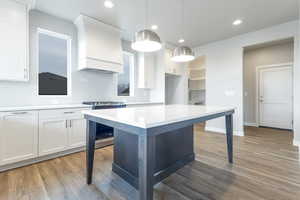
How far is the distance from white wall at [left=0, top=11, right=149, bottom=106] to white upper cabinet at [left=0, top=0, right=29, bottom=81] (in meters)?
Result: 0.29

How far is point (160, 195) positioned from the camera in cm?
162

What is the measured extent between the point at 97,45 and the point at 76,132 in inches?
73.9

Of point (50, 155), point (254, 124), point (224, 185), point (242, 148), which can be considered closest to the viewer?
point (224, 185)

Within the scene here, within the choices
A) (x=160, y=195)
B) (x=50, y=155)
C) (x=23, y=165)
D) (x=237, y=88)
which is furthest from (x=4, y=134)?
(x=237, y=88)

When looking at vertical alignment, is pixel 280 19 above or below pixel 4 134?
above

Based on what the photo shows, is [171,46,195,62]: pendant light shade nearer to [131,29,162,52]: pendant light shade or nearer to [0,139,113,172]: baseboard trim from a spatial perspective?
[131,29,162,52]: pendant light shade

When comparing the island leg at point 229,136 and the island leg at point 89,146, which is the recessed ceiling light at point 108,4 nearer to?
the island leg at point 89,146

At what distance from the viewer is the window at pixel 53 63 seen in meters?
3.00

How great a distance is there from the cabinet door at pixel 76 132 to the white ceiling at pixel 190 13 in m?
2.12

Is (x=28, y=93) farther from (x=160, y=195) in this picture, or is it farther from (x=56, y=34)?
(x=160, y=195)

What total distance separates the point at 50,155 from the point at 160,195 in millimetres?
2103

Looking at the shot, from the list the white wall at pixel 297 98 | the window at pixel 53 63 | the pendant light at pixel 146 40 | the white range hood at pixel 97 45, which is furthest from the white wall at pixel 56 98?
the white wall at pixel 297 98

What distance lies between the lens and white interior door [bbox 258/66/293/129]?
461 centimetres

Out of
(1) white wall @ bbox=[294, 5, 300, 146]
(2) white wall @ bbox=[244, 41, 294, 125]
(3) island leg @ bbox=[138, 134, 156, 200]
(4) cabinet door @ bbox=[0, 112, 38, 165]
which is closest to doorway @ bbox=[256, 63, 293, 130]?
(2) white wall @ bbox=[244, 41, 294, 125]
